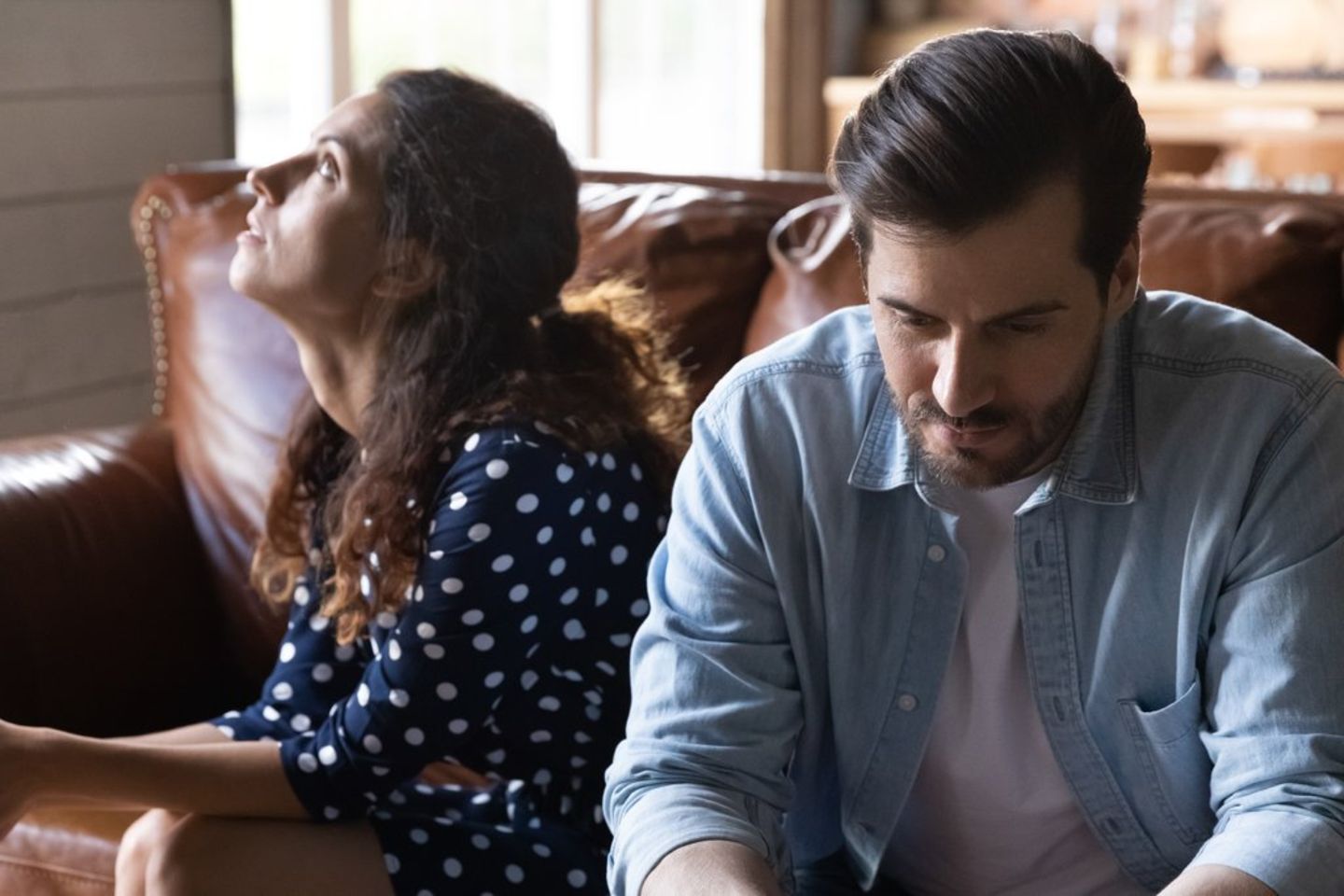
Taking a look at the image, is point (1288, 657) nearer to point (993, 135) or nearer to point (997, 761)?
point (997, 761)

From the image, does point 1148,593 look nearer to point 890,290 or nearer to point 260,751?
point 890,290

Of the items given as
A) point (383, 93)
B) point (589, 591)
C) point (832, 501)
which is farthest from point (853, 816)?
point (383, 93)

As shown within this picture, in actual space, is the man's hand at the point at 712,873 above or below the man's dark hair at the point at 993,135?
below

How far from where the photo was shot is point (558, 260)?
1.66 metres

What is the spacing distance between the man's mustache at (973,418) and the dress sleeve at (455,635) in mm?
440

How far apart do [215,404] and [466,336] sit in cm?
69

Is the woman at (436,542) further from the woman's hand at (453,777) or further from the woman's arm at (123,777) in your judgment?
the woman's hand at (453,777)

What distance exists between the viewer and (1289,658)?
3.74 ft

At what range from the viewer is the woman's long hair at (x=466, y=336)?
156 centimetres

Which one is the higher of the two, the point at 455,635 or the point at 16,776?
the point at 455,635

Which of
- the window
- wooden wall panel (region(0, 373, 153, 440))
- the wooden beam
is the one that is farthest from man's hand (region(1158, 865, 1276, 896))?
the wooden beam

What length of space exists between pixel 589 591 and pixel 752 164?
326cm

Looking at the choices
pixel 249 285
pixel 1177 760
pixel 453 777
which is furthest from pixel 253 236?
pixel 1177 760

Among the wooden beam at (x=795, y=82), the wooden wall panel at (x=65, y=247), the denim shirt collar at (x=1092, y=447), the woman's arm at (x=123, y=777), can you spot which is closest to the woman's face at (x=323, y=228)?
the woman's arm at (x=123, y=777)
